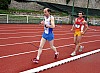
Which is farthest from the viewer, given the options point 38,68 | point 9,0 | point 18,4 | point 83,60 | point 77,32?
point 18,4

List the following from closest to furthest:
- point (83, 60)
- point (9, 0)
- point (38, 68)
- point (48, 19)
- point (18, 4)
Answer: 1. point (38, 68)
2. point (48, 19)
3. point (83, 60)
4. point (9, 0)
5. point (18, 4)

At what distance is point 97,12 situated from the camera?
3819 centimetres

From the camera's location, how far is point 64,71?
6484 mm

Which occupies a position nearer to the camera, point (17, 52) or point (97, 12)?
point (17, 52)

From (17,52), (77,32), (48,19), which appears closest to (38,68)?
(48,19)

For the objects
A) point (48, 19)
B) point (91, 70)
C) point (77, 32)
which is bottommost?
point (91, 70)

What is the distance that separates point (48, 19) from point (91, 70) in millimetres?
2181

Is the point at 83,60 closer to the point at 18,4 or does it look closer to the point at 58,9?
the point at 58,9

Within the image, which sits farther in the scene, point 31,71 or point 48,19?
point 48,19

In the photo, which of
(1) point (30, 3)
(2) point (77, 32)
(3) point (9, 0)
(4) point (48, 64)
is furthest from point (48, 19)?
(1) point (30, 3)

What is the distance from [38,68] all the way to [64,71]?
81 centimetres

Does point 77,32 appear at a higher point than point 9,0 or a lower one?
lower

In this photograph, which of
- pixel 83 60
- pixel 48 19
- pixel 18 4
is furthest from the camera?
pixel 18 4

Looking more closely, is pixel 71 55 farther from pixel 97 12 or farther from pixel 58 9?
pixel 97 12
